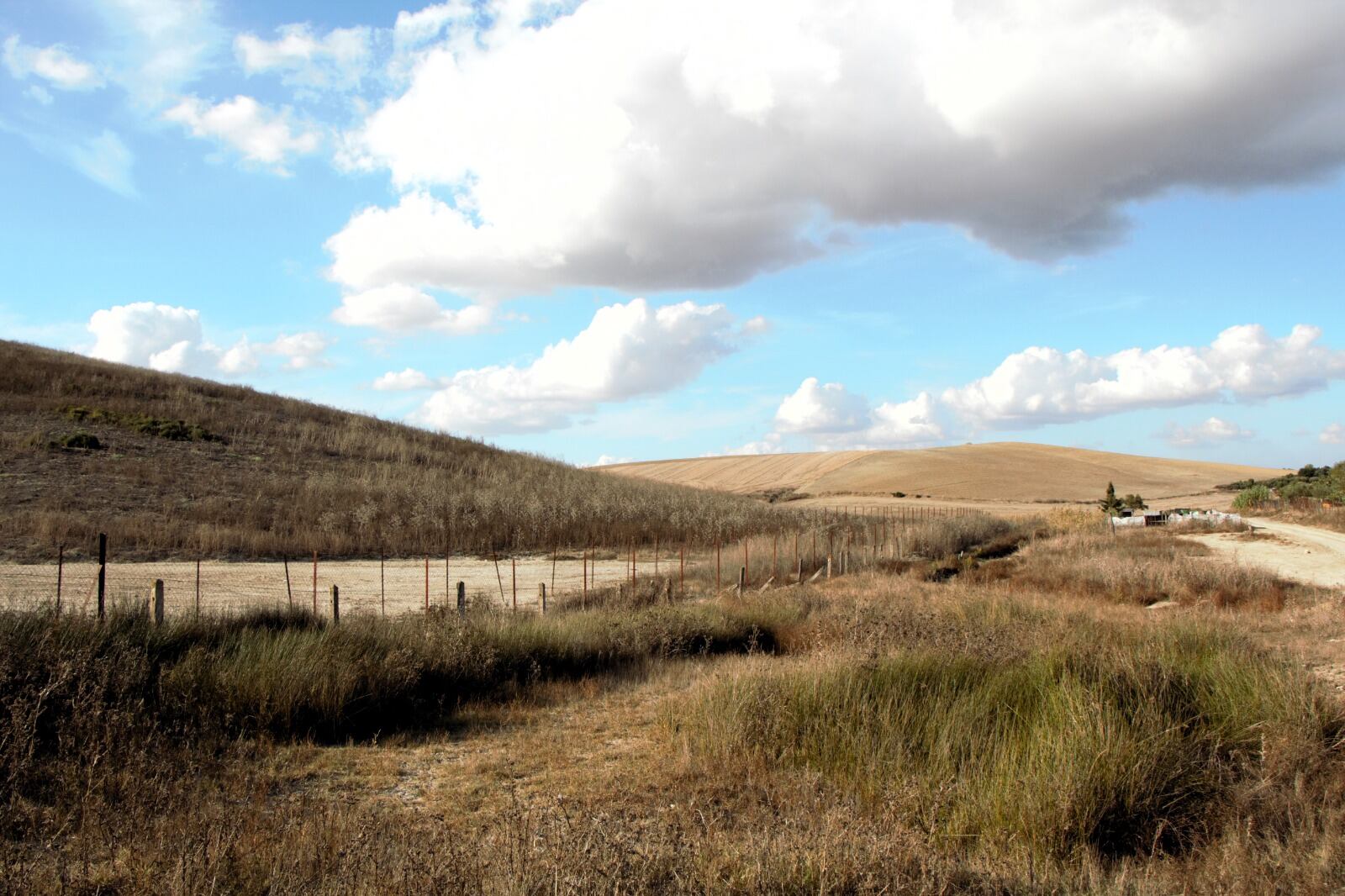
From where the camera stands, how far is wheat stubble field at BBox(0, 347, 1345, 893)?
16.6ft

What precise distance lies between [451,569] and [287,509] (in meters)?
10.2

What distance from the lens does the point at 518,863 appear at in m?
4.66

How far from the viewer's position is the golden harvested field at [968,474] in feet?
251

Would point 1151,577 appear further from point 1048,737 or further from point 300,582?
point 300,582

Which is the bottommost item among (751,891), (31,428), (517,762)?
(517,762)

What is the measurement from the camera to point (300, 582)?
22.5 metres

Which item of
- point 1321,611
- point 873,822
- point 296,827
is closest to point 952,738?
point 873,822

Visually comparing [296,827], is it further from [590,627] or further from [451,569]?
[451,569]

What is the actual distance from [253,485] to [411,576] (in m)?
15.2

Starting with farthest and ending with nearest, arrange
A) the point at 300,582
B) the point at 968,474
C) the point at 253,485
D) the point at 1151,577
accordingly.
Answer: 1. the point at 968,474
2. the point at 253,485
3. the point at 300,582
4. the point at 1151,577

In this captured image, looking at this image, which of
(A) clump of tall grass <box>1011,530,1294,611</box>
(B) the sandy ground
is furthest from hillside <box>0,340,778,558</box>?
(A) clump of tall grass <box>1011,530,1294,611</box>

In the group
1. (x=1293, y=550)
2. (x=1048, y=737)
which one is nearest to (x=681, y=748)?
(x=1048, y=737)

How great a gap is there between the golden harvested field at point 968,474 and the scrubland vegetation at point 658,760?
58.7 m

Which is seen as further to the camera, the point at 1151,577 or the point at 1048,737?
the point at 1151,577
